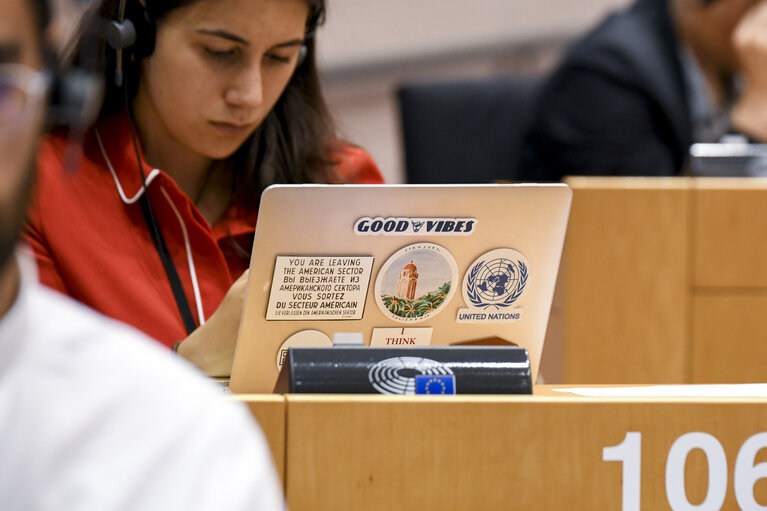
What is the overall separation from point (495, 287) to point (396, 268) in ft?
0.37

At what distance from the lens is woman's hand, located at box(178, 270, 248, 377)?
3.97ft

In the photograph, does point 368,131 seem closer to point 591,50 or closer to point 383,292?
point 591,50

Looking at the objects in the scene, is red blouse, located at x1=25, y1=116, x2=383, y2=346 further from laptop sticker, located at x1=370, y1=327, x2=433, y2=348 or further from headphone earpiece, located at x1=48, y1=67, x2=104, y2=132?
headphone earpiece, located at x1=48, y1=67, x2=104, y2=132

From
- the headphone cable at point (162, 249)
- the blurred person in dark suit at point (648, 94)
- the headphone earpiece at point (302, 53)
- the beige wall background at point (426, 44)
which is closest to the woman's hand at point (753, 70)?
the blurred person in dark suit at point (648, 94)

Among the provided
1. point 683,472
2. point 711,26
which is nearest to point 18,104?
point 683,472

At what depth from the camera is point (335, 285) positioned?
1.11m

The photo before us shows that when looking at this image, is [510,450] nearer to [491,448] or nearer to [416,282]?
[491,448]

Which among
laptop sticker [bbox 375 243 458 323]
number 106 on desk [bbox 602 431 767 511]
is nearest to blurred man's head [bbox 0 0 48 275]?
laptop sticker [bbox 375 243 458 323]

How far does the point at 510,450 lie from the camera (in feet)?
3.41

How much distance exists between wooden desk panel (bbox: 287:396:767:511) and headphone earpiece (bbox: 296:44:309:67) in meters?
0.74

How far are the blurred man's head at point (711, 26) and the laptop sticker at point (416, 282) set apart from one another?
192cm

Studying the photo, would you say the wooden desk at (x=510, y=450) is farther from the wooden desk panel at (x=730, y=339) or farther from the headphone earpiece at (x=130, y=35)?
the wooden desk panel at (x=730, y=339)

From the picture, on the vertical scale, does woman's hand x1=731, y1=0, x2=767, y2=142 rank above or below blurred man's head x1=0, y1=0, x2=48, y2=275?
below

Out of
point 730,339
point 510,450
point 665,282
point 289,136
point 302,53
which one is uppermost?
point 302,53
